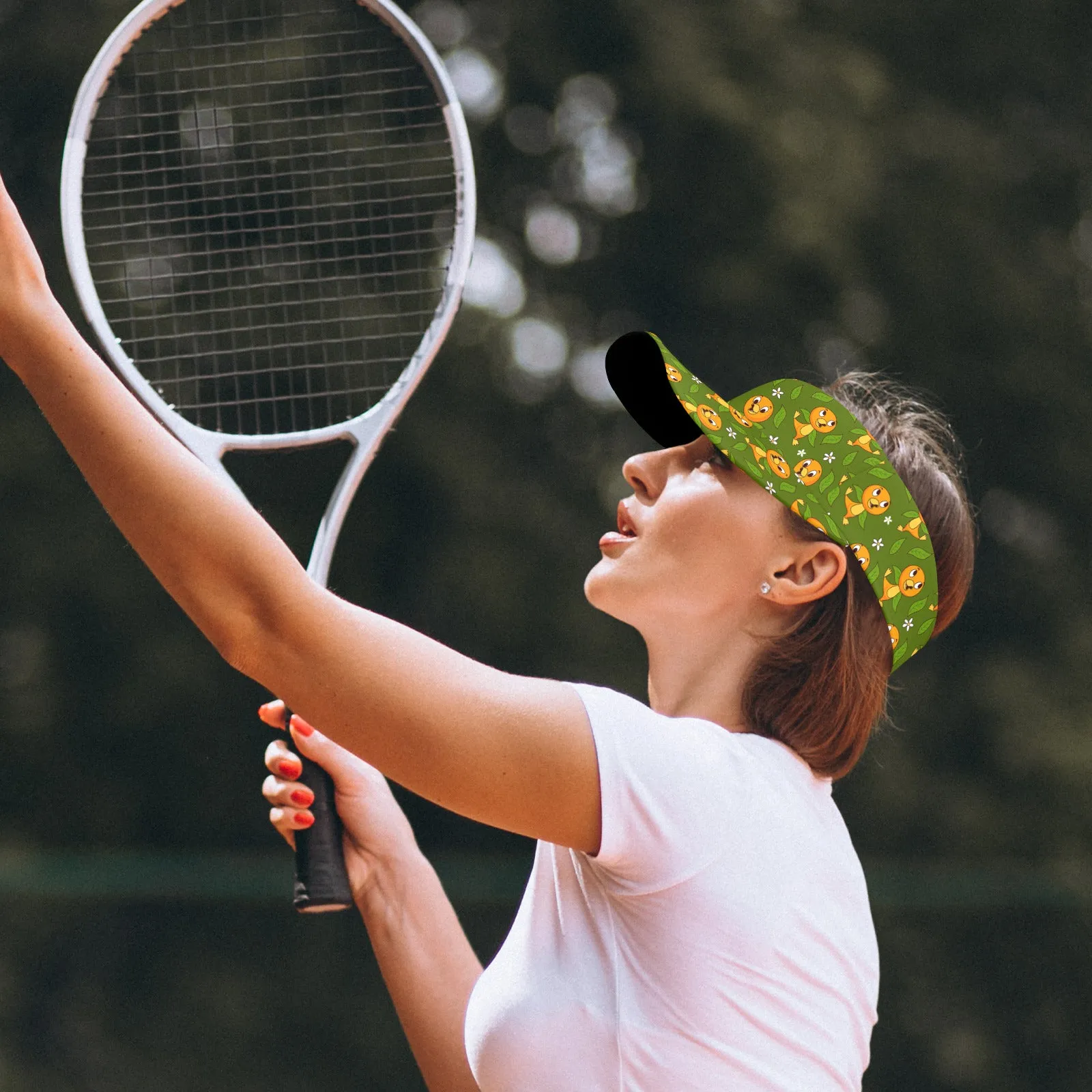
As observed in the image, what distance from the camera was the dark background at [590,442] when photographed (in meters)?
8.55

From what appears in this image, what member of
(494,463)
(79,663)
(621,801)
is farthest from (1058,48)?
(621,801)

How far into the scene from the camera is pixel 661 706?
2.03 m

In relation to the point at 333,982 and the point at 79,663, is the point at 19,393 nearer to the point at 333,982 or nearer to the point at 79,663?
the point at 79,663

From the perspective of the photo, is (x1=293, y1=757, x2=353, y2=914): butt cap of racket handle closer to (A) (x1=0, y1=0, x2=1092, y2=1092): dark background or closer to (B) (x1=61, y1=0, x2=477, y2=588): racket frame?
(B) (x1=61, y1=0, x2=477, y2=588): racket frame

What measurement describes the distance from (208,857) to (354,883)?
6.51m

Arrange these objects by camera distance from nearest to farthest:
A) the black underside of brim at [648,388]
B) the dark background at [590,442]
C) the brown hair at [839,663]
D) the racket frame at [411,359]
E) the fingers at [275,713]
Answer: the brown hair at [839,663] → the black underside of brim at [648,388] → the fingers at [275,713] → the racket frame at [411,359] → the dark background at [590,442]

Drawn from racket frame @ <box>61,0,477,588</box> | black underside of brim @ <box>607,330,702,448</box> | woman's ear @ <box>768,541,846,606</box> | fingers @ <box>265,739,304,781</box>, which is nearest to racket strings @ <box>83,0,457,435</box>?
racket frame @ <box>61,0,477,588</box>

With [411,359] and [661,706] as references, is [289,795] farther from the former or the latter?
[411,359]

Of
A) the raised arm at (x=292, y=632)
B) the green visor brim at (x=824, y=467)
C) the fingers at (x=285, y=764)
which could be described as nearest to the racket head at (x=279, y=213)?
the fingers at (x=285, y=764)

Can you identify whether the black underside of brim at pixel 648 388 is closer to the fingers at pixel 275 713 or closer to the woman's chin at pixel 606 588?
the woman's chin at pixel 606 588

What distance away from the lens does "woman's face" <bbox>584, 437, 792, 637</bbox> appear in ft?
6.53

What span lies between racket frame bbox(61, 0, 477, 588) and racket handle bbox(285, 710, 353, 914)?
0.27m

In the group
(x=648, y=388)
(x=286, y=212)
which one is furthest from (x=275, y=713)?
(x=286, y=212)

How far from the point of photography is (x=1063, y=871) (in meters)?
8.39
